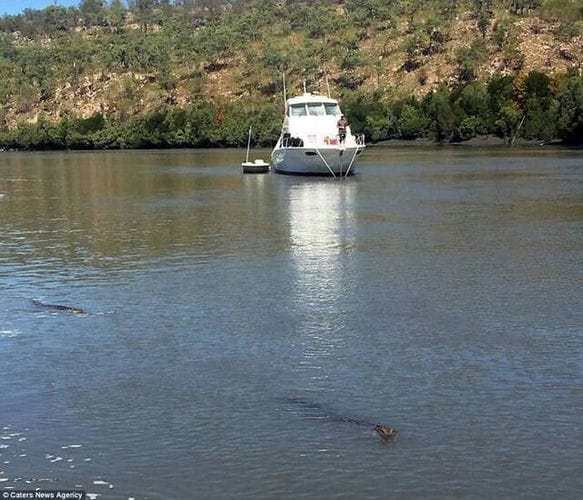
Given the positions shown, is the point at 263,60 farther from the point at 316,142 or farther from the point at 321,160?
the point at 321,160

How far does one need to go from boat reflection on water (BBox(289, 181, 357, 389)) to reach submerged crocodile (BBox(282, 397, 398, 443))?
551mm

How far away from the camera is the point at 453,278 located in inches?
656

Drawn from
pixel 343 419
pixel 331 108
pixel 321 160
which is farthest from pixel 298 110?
pixel 343 419

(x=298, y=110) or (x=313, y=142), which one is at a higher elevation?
(x=298, y=110)

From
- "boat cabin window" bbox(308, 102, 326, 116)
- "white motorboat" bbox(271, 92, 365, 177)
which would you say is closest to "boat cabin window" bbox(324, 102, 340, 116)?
"white motorboat" bbox(271, 92, 365, 177)

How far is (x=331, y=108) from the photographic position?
4834 cm

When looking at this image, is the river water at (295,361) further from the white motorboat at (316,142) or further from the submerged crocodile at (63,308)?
the white motorboat at (316,142)

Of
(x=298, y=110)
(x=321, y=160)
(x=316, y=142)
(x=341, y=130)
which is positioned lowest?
(x=321, y=160)

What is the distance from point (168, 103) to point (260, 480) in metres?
129

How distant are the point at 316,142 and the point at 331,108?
113 inches

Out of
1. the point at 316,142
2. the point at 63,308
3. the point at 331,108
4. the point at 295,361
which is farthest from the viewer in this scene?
the point at 331,108

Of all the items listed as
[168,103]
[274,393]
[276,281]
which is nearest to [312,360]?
[274,393]

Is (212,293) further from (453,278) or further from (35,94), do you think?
(35,94)

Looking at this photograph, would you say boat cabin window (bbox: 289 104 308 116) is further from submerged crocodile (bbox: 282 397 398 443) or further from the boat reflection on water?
submerged crocodile (bbox: 282 397 398 443)
